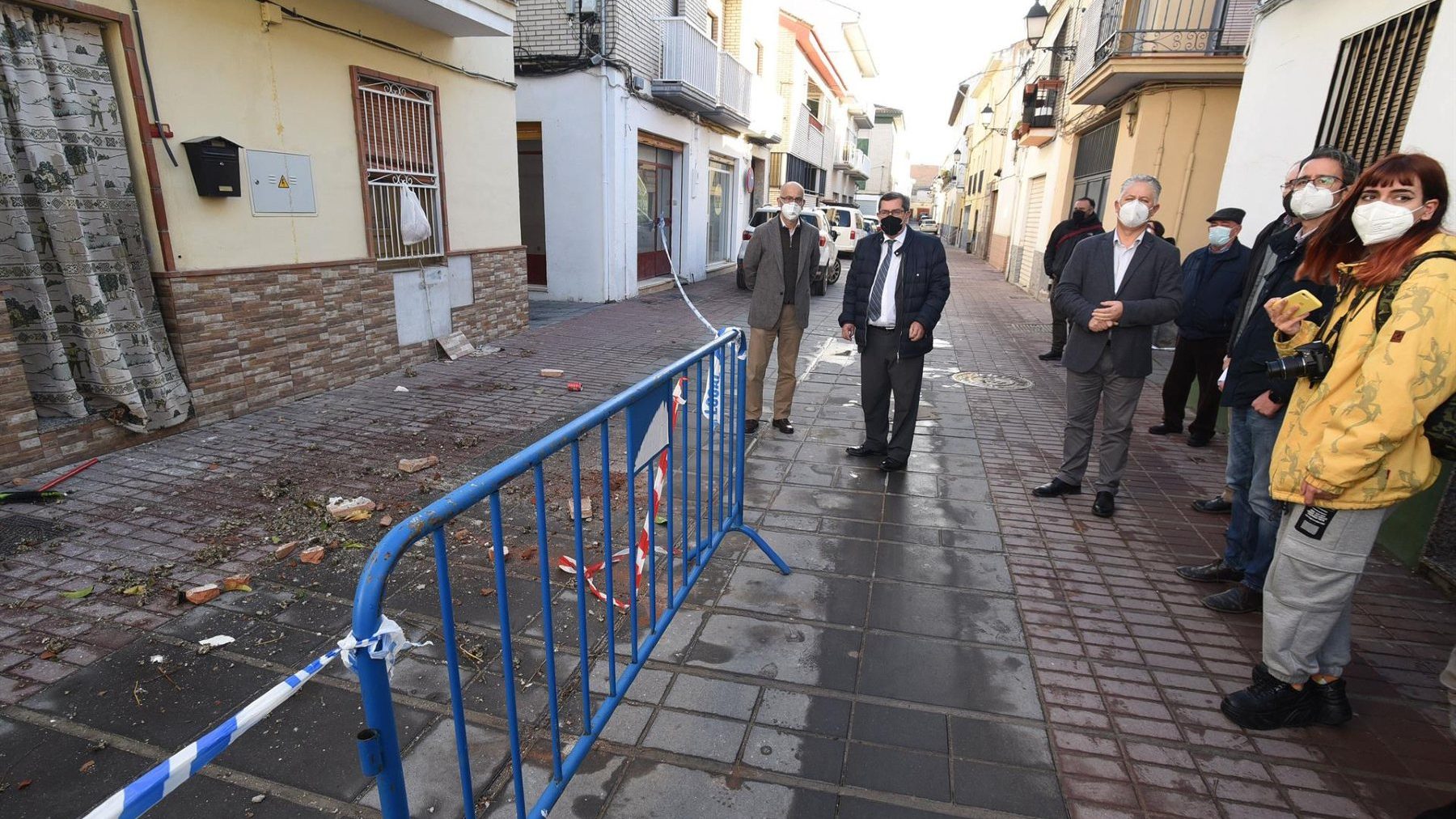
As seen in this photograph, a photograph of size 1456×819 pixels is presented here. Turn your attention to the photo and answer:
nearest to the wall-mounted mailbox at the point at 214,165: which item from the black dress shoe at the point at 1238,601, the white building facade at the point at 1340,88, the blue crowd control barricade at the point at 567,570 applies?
the blue crowd control barricade at the point at 567,570

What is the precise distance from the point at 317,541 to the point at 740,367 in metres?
2.41

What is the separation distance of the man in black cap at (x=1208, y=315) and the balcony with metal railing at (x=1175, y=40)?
210 inches

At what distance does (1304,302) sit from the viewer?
2.78 meters

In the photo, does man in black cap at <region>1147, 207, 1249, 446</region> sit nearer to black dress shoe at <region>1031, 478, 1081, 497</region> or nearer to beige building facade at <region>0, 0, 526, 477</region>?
black dress shoe at <region>1031, 478, 1081, 497</region>

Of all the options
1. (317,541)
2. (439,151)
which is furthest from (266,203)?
(317,541)

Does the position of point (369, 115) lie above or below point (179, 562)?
above

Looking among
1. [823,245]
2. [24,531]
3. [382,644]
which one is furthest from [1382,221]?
[823,245]

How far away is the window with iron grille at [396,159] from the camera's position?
7.33 metres

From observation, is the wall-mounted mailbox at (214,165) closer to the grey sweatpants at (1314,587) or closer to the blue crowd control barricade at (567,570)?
the blue crowd control barricade at (567,570)

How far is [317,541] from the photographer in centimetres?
392

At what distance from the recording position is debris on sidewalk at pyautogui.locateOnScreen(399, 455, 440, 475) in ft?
16.1

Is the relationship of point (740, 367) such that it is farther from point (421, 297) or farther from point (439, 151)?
point (439, 151)

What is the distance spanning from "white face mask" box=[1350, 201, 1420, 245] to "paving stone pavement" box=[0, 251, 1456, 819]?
1.73m

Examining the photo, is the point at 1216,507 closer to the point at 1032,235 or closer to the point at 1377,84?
the point at 1377,84
